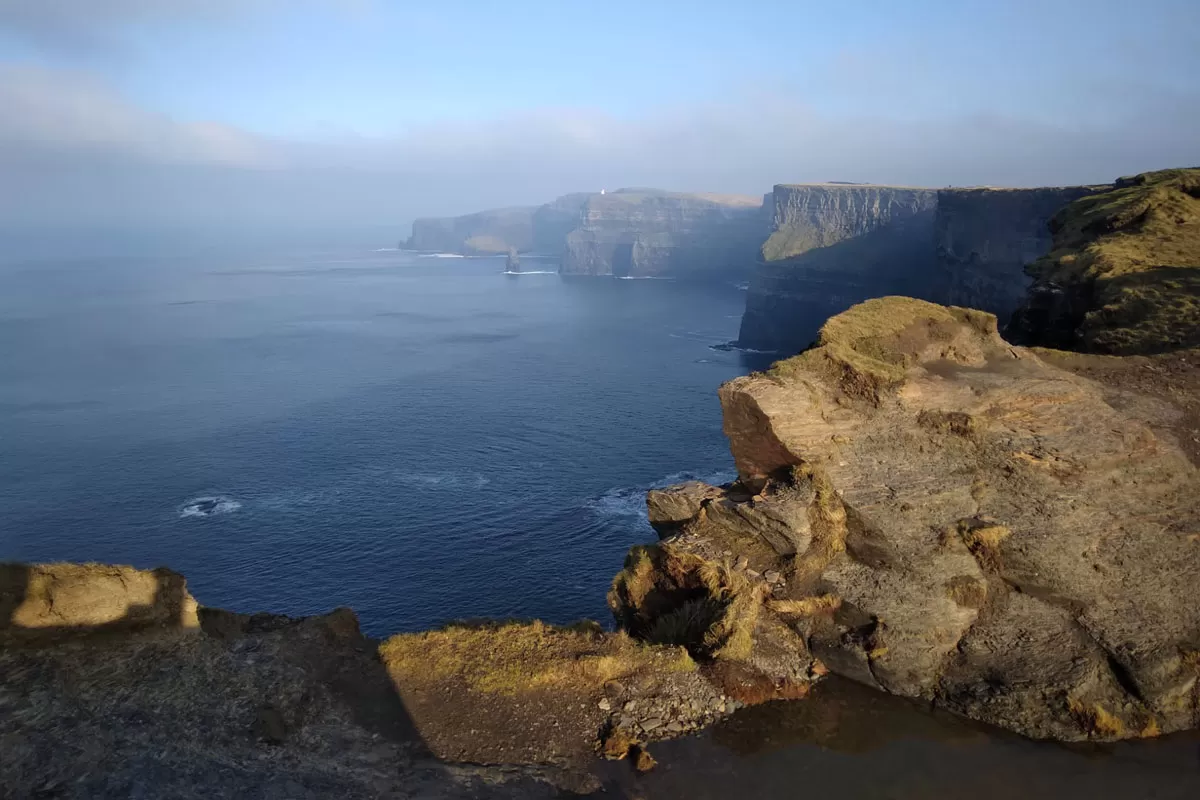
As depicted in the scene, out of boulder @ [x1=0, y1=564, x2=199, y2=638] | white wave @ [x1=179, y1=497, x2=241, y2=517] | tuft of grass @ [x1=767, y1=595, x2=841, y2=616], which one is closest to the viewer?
boulder @ [x1=0, y1=564, x2=199, y2=638]

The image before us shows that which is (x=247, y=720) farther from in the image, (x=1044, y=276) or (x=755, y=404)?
(x=1044, y=276)

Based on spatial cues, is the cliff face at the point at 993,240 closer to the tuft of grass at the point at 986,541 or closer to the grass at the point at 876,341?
the grass at the point at 876,341

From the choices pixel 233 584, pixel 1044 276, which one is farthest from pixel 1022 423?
pixel 233 584

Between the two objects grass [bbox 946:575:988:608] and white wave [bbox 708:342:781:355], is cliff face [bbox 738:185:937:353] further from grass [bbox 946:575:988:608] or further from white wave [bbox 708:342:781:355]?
grass [bbox 946:575:988:608]

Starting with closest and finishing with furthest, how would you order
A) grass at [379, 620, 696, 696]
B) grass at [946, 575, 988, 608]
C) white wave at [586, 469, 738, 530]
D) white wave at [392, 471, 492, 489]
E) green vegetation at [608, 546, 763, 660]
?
grass at [379, 620, 696, 696]
green vegetation at [608, 546, 763, 660]
grass at [946, 575, 988, 608]
white wave at [586, 469, 738, 530]
white wave at [392, 471, 492, 489]

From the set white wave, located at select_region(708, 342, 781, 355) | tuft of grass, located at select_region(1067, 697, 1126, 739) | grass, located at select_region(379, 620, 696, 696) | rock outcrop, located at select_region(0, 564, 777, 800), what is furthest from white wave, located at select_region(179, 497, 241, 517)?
white wave, located at select_region(708, 342, 781, 355)

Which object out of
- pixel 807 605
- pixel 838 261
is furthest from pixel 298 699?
pixel 838 261
